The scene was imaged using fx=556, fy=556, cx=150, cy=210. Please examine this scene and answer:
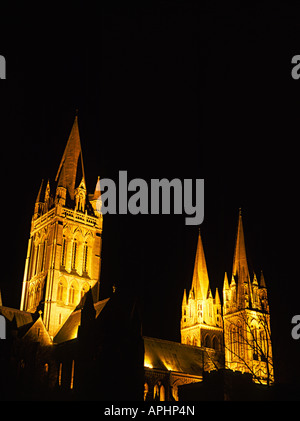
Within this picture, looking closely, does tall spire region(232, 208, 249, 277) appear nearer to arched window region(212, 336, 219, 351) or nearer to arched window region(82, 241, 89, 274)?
arched window region(212, 336, 219, 351)

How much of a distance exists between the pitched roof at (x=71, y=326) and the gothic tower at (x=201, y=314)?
73.2 ft

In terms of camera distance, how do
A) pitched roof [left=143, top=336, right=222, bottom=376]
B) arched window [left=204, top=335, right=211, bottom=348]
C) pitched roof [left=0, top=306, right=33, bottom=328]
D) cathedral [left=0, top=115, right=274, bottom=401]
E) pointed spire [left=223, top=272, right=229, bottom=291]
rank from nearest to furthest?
1. cathedral [left=0, top=115, right=274, bottom=401]
2. pitched roof [left=0, top=306, right=33, bottom=328]
3. pitched roof [left=143, top=336, right=222, bottom=376]
4. arched window [left=204, top=335, right=211, bottom=348]
5. pointed spire [left=223, top=272, right=229, bottom=291]

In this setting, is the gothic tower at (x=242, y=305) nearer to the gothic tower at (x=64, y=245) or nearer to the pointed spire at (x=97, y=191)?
the gothic tower at (x=64, y=245)

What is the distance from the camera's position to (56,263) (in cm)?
6675

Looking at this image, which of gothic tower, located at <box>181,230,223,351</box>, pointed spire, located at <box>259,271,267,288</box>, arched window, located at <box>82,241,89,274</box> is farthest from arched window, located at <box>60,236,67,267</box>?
pointed spire, located at <box>259,271,267,288</box>

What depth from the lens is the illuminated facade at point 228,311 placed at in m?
80.1

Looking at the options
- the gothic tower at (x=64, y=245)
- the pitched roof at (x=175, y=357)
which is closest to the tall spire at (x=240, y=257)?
the pitched roof at (x=175, y=357)

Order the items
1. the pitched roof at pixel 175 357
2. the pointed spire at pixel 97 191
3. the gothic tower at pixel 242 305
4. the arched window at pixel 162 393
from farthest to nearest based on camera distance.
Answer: the gothic tower at pixel 242 305, the pointed spire at pixel 97 191, the pitched roof at pixel 175 357, the arched window at pixel 162 393

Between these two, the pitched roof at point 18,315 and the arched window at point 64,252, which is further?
the arched window at point 64,252

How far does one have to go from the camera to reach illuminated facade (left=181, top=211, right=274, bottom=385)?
263 ft

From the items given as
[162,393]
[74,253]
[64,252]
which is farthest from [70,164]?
[162,393]

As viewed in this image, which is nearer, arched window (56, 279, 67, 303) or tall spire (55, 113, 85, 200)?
arched window (56, 279, 67, 303)

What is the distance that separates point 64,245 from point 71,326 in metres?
11.6
